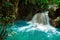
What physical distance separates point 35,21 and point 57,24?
5.26 ft

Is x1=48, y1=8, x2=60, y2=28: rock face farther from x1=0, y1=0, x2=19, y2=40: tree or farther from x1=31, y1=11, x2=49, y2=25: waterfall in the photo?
x1=0, y1=0, x2=19, y2=40: tree

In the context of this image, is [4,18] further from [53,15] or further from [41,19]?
[41,19]

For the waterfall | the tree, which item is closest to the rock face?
the waterfall

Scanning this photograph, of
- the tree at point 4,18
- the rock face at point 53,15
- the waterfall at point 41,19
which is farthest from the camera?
the waterfall at point 41,19

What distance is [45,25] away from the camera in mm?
8039

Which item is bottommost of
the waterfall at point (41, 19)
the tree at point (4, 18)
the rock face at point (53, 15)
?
the waterfall at point (41, 19)

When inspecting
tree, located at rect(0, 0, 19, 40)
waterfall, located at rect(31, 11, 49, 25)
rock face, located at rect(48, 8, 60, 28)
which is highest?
tree, located at rect(0, 0, 19, 40)

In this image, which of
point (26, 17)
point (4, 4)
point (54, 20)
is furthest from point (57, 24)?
point (4, 4)

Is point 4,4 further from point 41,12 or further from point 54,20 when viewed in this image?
point 41,12

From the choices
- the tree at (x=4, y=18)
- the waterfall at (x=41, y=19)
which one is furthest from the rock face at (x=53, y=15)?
the tree at (x=4, y=18)

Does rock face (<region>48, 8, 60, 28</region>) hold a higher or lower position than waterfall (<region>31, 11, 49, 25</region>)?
higher

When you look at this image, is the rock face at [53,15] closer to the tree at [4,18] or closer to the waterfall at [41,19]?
the waterfall at [41,19]

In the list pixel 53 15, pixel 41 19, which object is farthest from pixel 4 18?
pixel 41 19

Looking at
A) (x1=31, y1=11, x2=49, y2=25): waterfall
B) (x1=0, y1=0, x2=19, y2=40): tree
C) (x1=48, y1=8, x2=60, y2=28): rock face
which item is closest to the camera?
(x1=0, y1=0, x2=19, y2=40): tree
